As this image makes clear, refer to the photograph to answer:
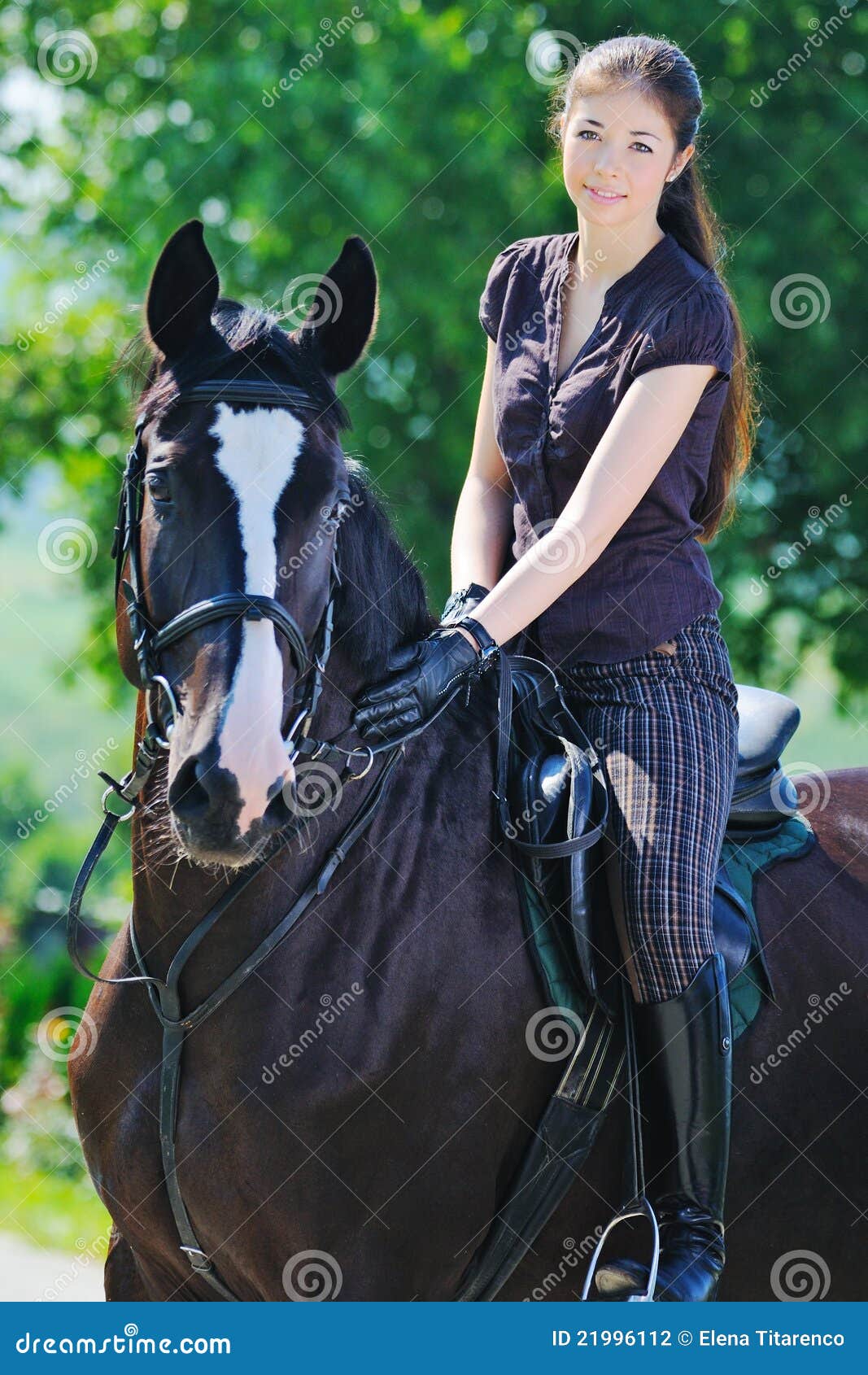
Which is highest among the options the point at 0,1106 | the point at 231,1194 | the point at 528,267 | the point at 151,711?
the point at 528,267

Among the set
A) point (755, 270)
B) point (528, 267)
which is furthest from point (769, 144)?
point (528, 267)

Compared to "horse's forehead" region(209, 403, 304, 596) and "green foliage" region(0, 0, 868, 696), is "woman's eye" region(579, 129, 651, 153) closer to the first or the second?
"horse's forehead" region(209, 403, 304, 596)

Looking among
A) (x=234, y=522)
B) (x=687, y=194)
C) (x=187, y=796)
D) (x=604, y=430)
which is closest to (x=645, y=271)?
(x=687, y=194)

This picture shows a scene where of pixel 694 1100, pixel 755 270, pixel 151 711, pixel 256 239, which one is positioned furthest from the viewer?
pixel 256 239

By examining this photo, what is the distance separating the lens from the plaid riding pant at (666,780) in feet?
10.3

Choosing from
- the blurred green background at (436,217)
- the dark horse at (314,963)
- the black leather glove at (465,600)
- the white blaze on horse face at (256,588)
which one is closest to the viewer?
the white blaze on horse face at (256,588)

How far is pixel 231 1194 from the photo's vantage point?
2.89m

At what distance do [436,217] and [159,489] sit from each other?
23.7 ft

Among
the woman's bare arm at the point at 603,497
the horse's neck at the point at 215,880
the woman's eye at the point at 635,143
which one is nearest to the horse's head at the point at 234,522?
the horse's neck at the point at 215,880

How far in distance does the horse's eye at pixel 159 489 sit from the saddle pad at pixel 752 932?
119 centimetres

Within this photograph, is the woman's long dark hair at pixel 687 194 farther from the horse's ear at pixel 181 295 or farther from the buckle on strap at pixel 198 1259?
the buckle on strap at pixel 198 1259

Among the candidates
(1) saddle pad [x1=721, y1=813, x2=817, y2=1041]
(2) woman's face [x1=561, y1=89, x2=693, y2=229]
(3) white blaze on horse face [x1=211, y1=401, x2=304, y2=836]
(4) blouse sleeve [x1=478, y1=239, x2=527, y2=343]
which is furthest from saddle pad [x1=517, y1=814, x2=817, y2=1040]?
(2) woman's face [x1=561, y1=89, x2=693, y2=229]

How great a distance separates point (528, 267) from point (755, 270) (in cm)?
591
